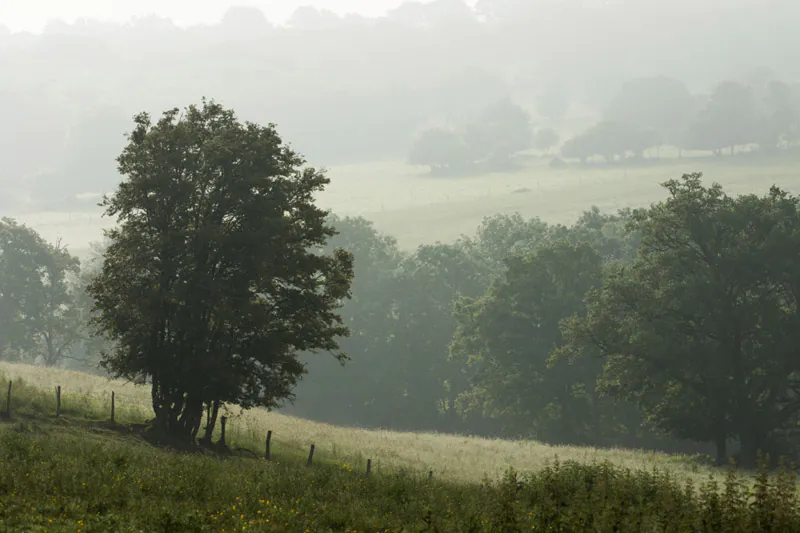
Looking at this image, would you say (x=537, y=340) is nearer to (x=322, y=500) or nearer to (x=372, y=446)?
(x=372, y=446)

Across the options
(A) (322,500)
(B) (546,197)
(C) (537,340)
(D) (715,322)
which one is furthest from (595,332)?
(B) (546,197)

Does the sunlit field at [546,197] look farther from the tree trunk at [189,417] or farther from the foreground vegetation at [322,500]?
the foreground vegetation at [322,500]

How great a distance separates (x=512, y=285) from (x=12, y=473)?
49224mm

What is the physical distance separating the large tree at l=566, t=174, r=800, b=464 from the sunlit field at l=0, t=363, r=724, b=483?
10.3 ft

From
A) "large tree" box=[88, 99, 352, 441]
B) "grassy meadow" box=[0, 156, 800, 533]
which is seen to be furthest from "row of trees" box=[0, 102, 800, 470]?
"grassy meadow" box=[0, 156, 800, 533]

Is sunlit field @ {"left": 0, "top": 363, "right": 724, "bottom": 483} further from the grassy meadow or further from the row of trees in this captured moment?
the row of trees

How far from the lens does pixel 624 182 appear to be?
172250 mm

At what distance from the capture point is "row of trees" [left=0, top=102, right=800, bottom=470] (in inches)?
1094

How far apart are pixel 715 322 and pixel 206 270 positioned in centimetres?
2564

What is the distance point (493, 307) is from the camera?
202 ft

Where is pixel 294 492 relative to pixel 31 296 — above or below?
below

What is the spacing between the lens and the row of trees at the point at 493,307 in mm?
27797

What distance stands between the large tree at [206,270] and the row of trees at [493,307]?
3.0 inches

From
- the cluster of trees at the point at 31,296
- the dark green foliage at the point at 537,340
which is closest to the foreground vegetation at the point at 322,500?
the dark green foliage at the point at 537,340
